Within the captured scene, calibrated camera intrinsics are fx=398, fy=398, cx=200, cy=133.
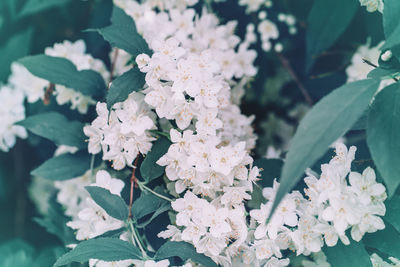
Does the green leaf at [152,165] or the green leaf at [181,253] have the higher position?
the green leaf at [152,165]

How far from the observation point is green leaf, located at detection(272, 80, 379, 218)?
597mm

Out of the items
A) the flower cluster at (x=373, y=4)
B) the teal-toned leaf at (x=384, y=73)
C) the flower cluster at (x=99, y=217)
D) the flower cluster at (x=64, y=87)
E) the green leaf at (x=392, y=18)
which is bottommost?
the flower cluster at (x=99, y=217)

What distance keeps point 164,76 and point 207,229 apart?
337 millimetres

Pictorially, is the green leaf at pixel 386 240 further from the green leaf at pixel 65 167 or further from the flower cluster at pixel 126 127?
the green leaf at pixel 65 167

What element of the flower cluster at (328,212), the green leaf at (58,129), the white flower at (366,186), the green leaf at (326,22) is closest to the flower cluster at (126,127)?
the green leaf at (58,129)

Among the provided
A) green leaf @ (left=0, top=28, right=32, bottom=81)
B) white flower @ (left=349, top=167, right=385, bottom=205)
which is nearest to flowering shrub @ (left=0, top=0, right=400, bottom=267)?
white flower @ (left=349, top=167, right=385, bottom=205)

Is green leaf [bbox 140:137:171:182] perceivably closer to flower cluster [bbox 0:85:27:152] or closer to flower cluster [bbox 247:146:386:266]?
flower cluster [bbox 247:146:386:266]

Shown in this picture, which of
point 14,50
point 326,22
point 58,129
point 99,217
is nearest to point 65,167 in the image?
point 58,129

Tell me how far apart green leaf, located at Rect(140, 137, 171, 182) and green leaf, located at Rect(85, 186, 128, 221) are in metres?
0.08

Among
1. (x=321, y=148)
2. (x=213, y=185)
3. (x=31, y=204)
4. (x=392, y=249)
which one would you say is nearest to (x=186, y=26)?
(x=213, y=185)

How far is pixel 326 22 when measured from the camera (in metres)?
1.12

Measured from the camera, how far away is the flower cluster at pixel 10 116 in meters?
1.21

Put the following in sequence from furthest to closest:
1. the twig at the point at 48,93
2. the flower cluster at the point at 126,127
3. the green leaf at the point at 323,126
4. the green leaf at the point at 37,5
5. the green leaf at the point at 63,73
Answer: the green leaf at the point at 37,5 < the twig at the point at 48,93 < the green leaf at the point at 63,73 < the flower cluster at the point at 126,127 < the green leaf at the point at 323,126

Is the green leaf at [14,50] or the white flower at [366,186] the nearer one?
the white flower at [366,186]
